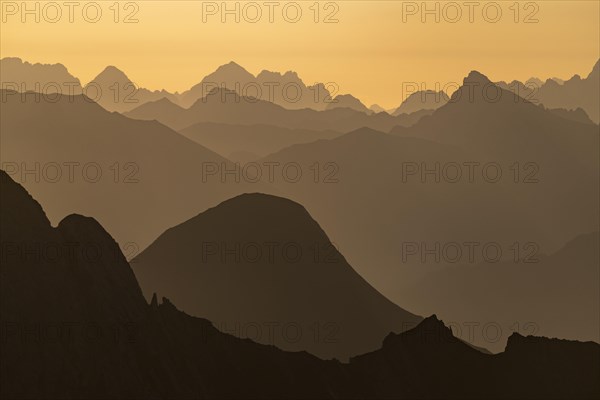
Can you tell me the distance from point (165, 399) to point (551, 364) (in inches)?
1790

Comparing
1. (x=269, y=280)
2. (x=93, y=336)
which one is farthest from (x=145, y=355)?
(x=269, y=280)

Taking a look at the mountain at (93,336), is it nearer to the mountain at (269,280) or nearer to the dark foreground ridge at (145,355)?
the dark foreground ridge at (145,355)

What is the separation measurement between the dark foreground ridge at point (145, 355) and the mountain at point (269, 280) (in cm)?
1606

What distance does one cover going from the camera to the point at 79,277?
8162 centimetres

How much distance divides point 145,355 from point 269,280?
46.1 metres

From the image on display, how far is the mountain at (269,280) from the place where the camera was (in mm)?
119062

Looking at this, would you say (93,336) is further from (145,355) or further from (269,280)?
(269,280)

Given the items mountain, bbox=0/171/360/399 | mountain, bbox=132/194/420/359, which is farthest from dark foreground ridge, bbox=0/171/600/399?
mountain, bbox=132/194/420/359

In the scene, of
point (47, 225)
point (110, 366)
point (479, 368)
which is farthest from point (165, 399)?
point (479, 368)

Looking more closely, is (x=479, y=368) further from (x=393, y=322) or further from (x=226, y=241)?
(x=226, y=241)

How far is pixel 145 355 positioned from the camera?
82250mm

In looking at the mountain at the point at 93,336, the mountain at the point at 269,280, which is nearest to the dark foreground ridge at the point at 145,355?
the mountain at the point at 93,336

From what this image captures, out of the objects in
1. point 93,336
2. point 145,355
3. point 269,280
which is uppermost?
point 269,280

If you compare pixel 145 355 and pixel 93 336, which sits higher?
pixel 93 336
